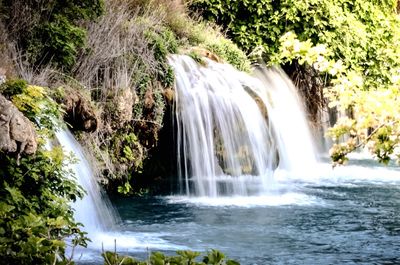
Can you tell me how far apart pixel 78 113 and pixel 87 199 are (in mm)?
1120

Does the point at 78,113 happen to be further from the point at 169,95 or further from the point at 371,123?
the point at 371,123

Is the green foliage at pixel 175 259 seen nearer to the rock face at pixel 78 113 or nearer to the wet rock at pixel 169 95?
the rock face at pixel 78 113

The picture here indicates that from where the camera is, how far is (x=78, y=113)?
30.6ft

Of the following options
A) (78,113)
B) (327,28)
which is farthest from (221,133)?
(327,28)

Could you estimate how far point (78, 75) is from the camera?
10.3 meters

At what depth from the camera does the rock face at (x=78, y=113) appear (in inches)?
366

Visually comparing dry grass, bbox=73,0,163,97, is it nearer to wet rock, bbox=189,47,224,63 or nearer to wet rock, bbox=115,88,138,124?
wet rock, bbox=115,88,138,124

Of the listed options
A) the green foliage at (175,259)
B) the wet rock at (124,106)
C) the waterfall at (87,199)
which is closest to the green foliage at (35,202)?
the green foliage at (175,259)

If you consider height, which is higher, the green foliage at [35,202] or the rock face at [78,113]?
the rock face at [78,113]

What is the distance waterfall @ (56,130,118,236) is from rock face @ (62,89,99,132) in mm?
284

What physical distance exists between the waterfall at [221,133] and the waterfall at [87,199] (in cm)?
257

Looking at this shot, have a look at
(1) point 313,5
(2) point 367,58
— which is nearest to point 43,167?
(1) point 313,5

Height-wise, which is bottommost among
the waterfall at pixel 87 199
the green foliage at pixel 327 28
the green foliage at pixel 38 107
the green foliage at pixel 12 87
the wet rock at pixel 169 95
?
the waterfall at pixel 87 199

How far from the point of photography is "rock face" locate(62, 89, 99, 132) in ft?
30.5
